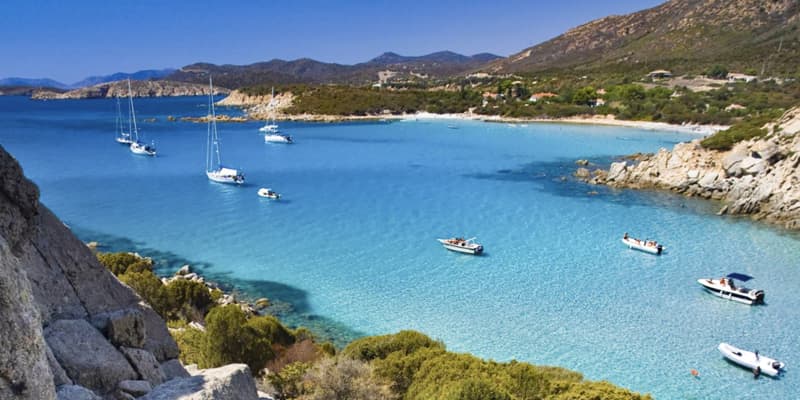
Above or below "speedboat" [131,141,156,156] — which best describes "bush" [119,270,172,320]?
below

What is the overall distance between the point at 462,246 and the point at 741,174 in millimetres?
26135

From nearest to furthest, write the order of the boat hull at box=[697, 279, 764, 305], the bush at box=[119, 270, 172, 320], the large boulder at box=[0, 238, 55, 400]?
1. the large boulder at box=[0, 238, 55, 400]
2. the bush at box=[119, 270, 172, 320]
3. the boat hull at box=[697, 279, 764, 305]

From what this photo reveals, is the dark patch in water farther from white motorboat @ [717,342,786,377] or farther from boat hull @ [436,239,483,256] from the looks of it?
white motorboat @ [717,342,786,377]

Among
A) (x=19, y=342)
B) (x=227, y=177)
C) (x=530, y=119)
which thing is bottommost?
(x=227, y=177)

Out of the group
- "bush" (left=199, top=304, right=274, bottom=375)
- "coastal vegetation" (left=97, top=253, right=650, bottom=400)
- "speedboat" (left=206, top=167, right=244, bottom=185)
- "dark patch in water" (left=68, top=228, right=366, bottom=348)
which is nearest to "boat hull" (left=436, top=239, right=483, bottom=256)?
"dark patch in water" (left=68, top=228, right=366, bottom=348)

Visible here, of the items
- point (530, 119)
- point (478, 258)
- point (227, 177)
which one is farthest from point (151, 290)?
point (530, 119)

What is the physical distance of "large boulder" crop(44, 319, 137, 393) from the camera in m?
6.52

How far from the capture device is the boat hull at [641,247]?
27.3m

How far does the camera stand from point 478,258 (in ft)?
89.3

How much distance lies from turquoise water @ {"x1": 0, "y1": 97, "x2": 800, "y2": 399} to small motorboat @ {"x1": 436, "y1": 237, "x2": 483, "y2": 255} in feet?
1.92

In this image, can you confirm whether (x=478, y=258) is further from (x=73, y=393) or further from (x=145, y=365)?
(x=73, y=393)

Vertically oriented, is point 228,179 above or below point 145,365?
below

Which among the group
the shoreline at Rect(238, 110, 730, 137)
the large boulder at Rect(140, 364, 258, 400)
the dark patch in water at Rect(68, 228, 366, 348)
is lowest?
the dark patch in water at Rect(68, 228, 366, 348)

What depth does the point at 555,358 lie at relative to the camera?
57.3 feet
